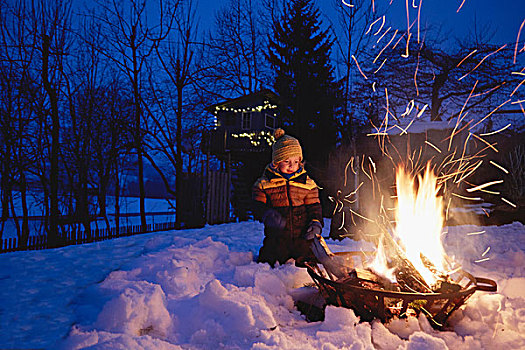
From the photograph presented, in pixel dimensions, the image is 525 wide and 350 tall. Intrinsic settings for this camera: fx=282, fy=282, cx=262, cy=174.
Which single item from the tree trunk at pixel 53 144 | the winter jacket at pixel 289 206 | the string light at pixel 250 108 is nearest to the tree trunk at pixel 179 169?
the tree trunk at pixel 53 144

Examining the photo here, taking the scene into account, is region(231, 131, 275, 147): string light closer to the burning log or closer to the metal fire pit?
the burning log

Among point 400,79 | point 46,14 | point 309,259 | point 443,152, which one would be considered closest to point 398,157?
point 443,152

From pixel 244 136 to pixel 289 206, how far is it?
14.8m

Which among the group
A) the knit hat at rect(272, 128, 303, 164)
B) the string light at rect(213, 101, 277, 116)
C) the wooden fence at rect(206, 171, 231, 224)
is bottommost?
the wooden fence at rect(206, 171, 231, 224)

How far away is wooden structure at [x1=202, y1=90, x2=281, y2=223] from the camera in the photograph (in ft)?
55.4

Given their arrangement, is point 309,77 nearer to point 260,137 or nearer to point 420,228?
point 260,137

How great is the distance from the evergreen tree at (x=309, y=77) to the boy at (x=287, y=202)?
10.8 meters

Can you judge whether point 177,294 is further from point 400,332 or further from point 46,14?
point 46,14

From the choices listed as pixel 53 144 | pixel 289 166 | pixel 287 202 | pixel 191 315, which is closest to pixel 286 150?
pixel 289 166

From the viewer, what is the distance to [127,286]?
8.05ft

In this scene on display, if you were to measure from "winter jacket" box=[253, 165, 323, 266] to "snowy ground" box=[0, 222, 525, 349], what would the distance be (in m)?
0.35

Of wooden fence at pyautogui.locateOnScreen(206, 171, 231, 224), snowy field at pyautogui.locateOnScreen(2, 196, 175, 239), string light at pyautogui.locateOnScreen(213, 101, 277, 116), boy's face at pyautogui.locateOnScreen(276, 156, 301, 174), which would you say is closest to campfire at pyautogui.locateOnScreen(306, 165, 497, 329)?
boy's face at pyautogui.locateOnScreen(276, 156, 301, 174)

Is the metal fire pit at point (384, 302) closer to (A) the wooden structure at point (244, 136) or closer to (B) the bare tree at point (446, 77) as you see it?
(B) the bare tree at point (446, 77)

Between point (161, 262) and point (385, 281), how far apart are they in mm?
2412
